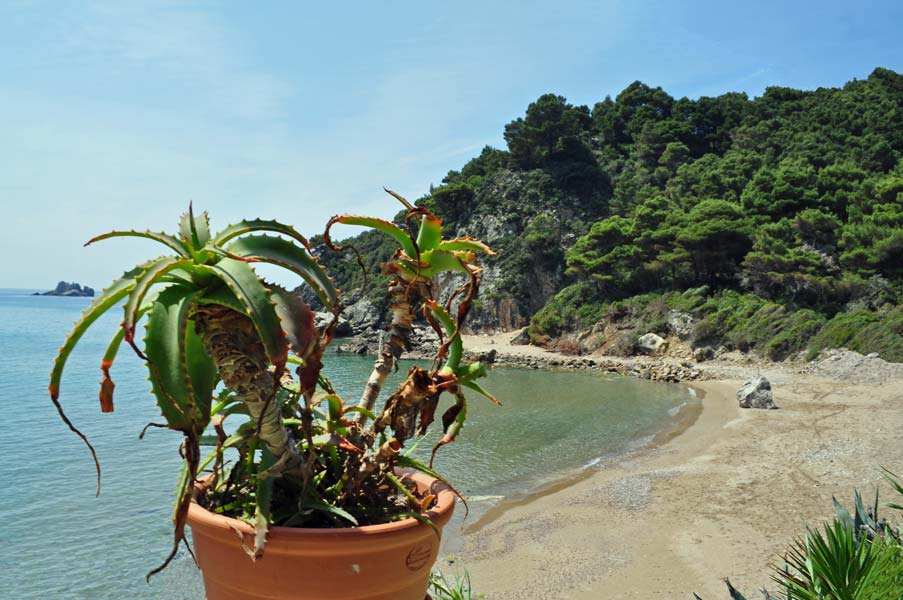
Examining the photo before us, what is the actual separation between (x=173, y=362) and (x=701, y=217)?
108 feet

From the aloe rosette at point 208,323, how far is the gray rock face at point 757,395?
17463 mm

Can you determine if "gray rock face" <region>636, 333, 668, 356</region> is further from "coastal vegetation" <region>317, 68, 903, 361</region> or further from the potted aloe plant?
the potted aloe plant

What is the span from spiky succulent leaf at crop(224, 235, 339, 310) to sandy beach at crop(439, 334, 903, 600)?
6110 mm

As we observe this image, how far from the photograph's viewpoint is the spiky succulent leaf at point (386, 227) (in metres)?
1.25

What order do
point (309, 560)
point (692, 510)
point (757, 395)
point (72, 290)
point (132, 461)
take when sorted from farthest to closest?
point (72, 290), point (757, 395), point (132, 461), point (692, 510), point (309, 560)

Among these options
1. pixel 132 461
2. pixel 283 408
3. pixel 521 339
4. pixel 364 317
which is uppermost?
pixel 283 408

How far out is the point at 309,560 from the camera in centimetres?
111

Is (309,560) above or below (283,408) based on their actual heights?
below

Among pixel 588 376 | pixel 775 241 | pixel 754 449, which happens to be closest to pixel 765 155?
pixel 775 241

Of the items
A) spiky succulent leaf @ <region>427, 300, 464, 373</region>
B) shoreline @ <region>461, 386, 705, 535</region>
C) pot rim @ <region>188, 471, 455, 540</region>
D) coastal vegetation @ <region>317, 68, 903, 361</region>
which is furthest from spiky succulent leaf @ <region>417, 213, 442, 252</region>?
coastal vegetation @ <region>317, 68, 903, 361</region>

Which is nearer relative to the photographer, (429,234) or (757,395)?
(429,234)

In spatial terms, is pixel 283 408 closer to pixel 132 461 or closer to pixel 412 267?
pixel 412 267

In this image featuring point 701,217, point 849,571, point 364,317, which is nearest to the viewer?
point 849,571

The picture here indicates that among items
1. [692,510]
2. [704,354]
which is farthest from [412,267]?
[704,354]
